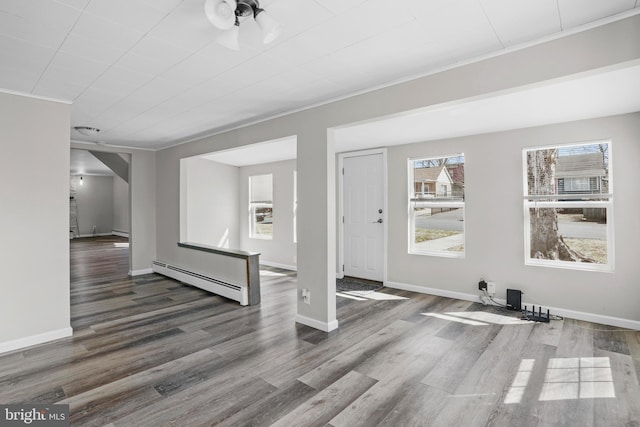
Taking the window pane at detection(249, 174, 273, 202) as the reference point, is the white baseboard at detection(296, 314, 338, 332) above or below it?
below

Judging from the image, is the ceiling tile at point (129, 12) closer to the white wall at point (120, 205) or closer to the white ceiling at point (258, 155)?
the white ceiling at point (258, 155)

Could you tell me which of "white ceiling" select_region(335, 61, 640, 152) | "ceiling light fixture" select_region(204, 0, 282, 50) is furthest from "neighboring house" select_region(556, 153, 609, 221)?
"ceiling light fixture" select_region(204, 0, 282, 50)

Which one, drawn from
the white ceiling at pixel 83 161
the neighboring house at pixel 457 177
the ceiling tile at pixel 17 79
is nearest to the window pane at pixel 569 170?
the neighboring house at pixel 457 177

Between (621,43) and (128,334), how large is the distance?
4.46 meters

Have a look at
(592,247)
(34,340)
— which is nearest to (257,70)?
(34,340)

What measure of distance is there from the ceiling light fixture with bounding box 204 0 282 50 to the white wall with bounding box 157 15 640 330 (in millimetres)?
1426

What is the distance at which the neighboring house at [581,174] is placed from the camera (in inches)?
140

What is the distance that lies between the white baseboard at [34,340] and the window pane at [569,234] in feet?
17.2

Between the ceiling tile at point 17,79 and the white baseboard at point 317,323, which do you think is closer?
the ceiling tile at point 17,79

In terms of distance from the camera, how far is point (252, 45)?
2160 millimetres

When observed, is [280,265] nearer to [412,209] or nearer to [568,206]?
[412,209]

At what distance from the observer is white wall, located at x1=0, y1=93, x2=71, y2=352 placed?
300cm

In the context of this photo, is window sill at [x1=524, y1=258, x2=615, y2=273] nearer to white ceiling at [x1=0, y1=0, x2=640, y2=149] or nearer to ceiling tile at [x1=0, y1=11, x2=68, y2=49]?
white ceiling at [x1=0, y1=0, x2=640, y2=149]

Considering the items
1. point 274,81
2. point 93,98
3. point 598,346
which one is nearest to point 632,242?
point 598,346
